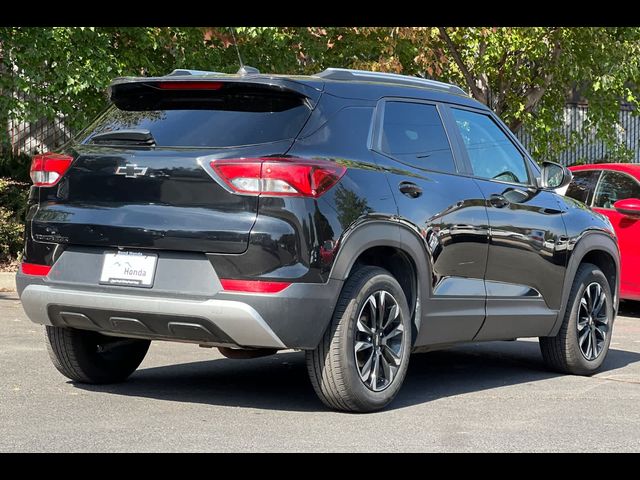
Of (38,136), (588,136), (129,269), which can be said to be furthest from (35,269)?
(588,136)

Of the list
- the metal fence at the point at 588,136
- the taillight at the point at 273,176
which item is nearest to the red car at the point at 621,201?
the taillight at the point at 273,176

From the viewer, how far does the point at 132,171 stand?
6789 mm

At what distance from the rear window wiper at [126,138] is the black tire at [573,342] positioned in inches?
135

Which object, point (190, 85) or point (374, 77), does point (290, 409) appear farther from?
point (374, 77)

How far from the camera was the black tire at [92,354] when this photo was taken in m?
7.57

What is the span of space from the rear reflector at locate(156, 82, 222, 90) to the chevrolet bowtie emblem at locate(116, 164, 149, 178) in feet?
1.86

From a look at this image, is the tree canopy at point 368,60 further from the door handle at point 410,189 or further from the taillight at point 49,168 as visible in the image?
the door handle at point 410,189

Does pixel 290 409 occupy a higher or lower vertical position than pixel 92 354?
lower

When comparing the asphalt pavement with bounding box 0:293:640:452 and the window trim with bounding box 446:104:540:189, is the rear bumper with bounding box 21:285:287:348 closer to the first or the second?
the asphalt pavement with bounding box 0:293:640:452

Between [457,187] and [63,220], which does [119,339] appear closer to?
[63,220]

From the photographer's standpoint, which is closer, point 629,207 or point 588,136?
point 629,207

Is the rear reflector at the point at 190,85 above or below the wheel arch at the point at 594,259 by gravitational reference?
above

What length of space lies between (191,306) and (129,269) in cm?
45

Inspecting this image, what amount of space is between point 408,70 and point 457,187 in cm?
1174
